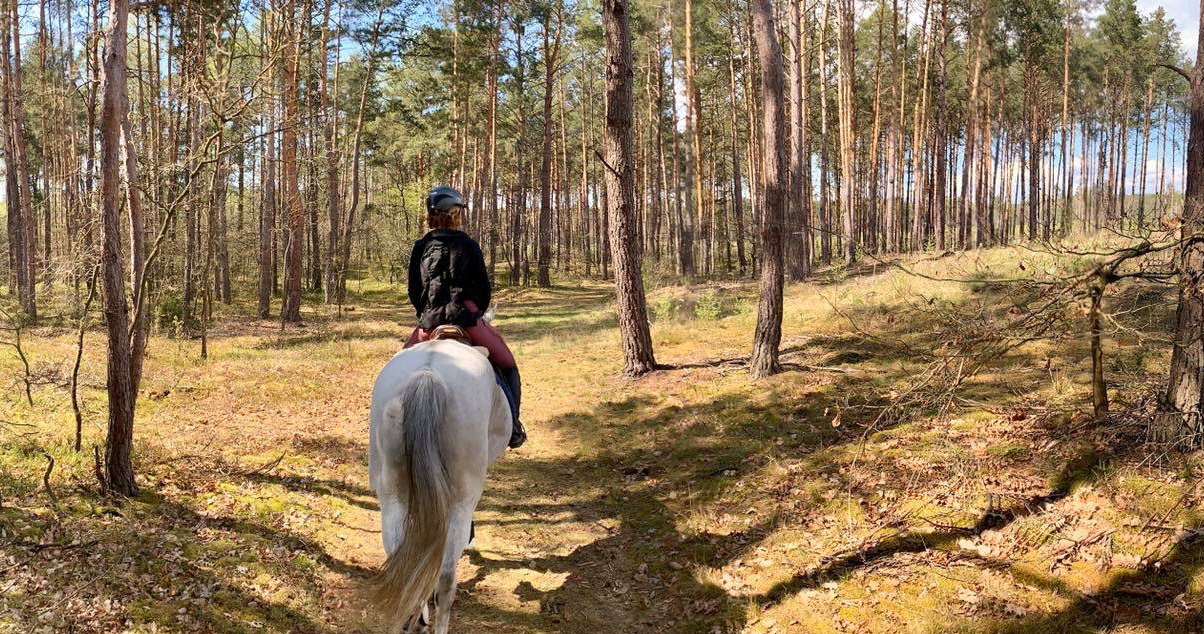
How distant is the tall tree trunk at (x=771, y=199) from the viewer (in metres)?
8.39

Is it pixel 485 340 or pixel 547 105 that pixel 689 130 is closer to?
pixel 547 105

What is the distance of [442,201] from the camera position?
489 centimetres

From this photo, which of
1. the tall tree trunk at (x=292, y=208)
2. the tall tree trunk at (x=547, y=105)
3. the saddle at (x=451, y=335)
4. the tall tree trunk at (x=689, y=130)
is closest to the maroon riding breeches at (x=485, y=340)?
the saddle at (x=451, y=335)

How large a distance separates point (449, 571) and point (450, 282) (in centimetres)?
208

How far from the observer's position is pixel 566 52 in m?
27.3

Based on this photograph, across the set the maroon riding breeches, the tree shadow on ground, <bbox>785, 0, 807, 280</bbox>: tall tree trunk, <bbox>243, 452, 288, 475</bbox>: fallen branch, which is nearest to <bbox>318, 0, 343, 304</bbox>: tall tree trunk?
<bbox>785, 0, 807, 280</bbox>: tall tree trunk

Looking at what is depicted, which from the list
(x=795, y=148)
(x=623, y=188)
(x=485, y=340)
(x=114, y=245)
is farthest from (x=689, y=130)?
(x=114, y=245)

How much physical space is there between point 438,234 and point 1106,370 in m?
7.08

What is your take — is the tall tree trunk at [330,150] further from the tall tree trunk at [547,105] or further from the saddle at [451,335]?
the saddle at [451,335]

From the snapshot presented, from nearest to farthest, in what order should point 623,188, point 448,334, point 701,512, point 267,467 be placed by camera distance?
point 448,334 → point 701,512 → point 267,467 → point 623,188

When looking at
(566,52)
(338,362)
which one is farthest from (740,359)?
(566,52)

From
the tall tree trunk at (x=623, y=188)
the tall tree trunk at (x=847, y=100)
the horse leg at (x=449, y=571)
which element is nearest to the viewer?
the horse leg at (x=449, y=571)

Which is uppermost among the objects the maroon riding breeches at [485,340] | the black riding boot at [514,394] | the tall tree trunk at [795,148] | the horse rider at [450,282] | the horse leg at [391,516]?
the tall tree trunk at [795,148]

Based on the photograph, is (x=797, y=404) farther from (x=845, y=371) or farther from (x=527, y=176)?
(x=527, y=176)
